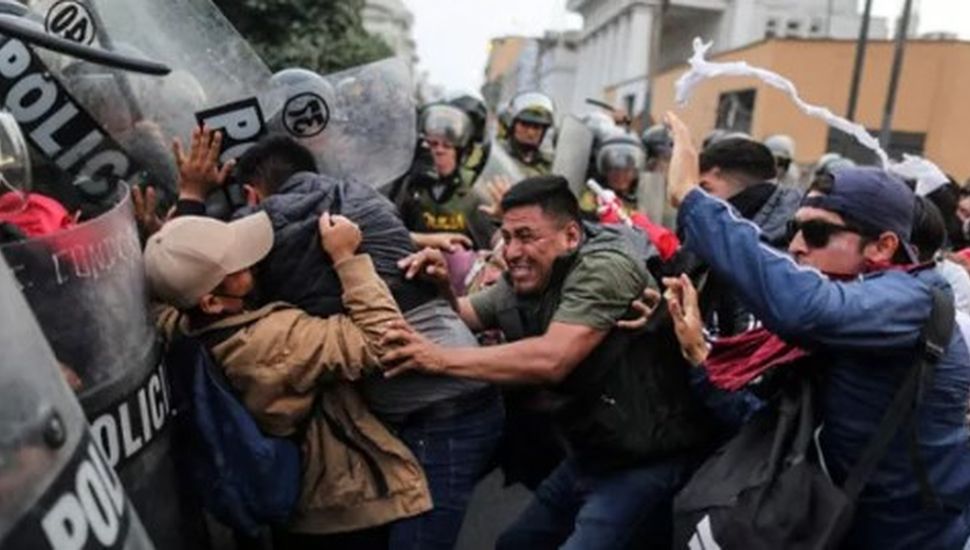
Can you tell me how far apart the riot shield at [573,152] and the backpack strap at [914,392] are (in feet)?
10.8

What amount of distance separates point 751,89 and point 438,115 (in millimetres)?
21847

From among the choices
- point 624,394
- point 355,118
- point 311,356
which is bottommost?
point 624,394

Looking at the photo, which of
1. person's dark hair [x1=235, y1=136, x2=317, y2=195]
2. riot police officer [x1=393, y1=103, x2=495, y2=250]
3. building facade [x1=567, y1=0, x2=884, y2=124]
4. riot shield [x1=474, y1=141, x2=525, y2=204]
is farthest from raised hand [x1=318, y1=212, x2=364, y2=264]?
building facade [x1=567, y1=0, x2=884, y2=124]

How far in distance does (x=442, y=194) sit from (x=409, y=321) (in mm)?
2731

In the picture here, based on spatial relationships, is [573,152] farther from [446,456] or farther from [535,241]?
[446,456]

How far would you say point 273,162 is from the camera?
A: 2.89 m

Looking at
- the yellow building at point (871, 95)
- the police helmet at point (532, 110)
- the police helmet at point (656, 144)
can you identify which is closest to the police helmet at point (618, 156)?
the police helmet at point (532, 110)

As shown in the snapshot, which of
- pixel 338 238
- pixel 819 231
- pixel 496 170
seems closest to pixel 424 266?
pixel 338 238

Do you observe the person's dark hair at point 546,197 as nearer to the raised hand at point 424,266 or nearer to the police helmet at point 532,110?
the raised hand at point 424,266

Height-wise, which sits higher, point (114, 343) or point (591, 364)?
point (114, 343)

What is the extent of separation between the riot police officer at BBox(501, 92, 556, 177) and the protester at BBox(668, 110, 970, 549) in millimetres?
3674

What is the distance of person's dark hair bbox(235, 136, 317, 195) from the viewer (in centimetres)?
289

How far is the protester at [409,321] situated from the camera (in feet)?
7.73

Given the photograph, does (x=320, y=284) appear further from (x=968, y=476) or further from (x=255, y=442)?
(x=968, y=476)
